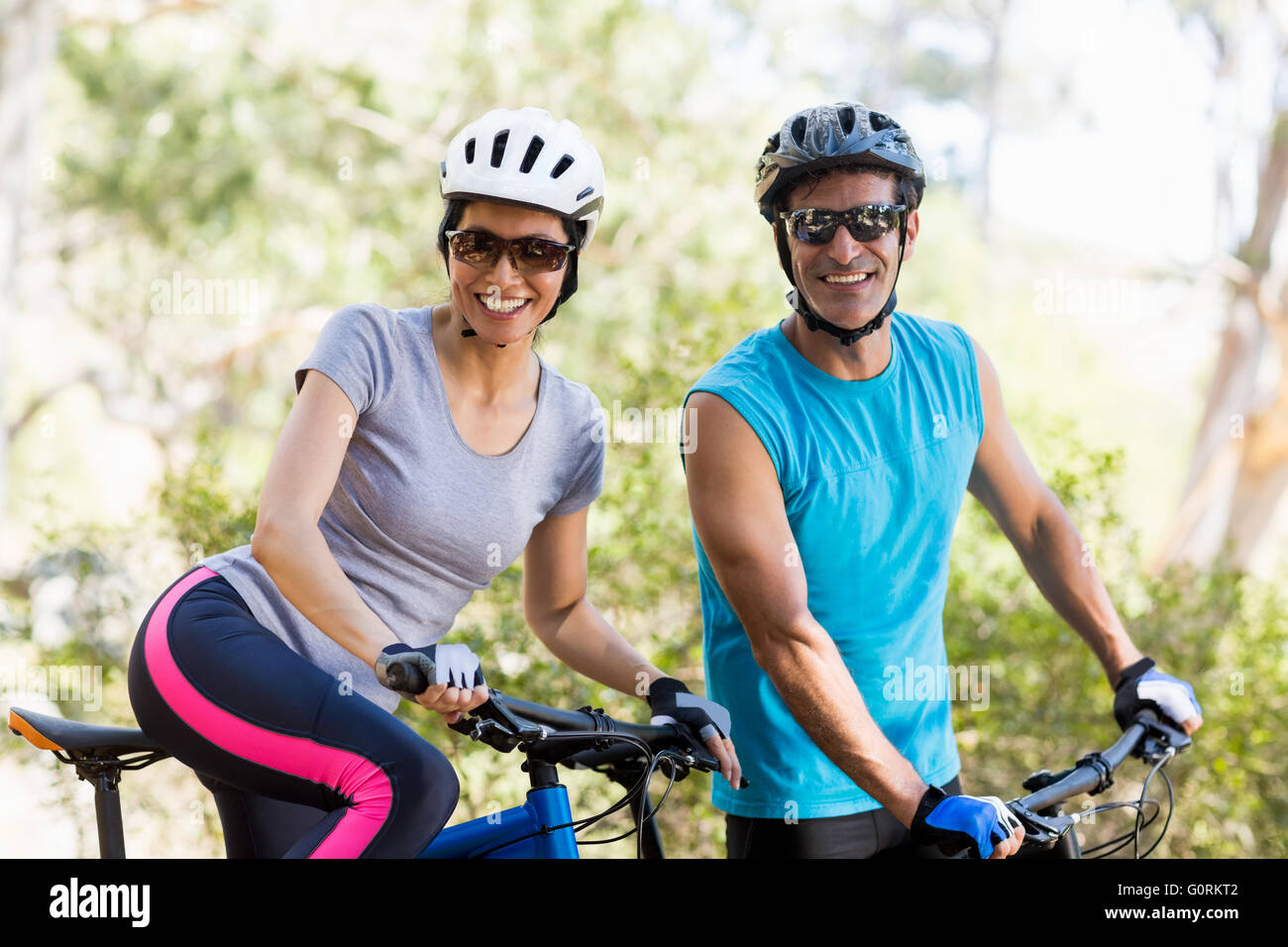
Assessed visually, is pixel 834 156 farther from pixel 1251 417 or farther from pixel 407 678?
A: pixel 1251 417

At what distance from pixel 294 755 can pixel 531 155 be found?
4.47 feet

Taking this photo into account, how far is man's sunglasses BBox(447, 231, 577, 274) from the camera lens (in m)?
2.69

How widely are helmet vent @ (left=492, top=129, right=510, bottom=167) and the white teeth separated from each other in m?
0.31

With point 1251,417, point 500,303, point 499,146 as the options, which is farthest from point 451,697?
point 1251,417

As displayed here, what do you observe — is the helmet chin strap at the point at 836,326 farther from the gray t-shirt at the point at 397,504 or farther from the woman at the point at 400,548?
the gray t-shirt at the point at 397,504

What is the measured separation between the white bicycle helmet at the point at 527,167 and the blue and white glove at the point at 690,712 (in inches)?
40.8

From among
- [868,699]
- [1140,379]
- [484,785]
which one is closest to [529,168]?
[868,699]

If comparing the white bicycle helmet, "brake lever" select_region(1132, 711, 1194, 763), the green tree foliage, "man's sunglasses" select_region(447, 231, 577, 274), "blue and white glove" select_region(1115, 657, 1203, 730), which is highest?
the green tree foliage

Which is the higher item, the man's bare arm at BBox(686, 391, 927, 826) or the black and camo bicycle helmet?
the black and camo bicycle helmet

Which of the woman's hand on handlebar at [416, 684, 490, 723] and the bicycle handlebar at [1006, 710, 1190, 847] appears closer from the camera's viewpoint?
the woman's hand on handlebar at [416, 684, 490, 723]

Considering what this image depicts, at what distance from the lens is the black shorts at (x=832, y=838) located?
2.63 m

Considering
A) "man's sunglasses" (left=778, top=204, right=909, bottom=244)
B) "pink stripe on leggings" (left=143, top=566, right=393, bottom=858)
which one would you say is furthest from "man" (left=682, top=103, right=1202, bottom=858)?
"pink stripe on leggings" (left=143, top=566, right=393, bottom=858)

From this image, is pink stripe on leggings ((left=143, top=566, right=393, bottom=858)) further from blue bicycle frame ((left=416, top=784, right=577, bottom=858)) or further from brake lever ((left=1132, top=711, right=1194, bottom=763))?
brake lever ((left=1132, top=711, right=1194, bottom=763))

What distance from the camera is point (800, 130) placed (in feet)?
9.21
